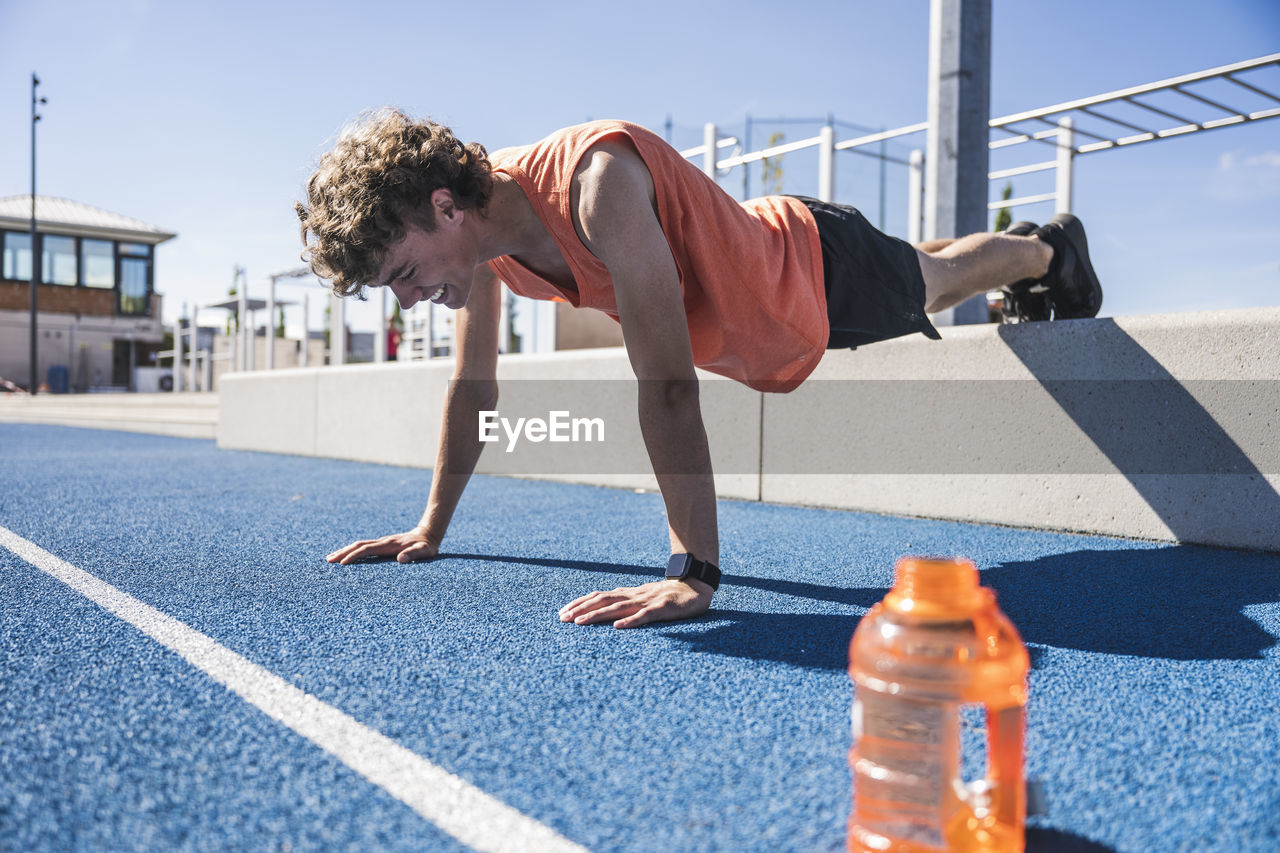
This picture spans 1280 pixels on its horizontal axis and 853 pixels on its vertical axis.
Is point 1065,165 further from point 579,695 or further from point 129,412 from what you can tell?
point 129,412

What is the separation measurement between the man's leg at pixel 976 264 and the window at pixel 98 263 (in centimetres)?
3272

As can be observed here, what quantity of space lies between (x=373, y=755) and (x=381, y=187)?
1295mm

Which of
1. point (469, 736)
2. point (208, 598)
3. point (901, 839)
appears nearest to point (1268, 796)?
point (901, 839)

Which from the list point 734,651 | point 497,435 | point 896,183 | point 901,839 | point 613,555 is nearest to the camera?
point 901,839

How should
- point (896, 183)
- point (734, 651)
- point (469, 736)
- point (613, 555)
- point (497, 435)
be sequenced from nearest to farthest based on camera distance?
point (469, 736), point (734, 651), point (613, 555), point (497, 435), point (896, 183)

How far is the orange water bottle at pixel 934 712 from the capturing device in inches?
33.5

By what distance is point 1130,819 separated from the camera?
1.00 meters

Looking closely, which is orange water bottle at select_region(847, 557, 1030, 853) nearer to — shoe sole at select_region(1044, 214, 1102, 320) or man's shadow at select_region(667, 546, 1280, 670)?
man's shadow at select_region(667, 546, 1280, 670)

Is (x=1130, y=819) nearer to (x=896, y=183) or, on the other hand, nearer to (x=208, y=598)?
(x=208, y=598)

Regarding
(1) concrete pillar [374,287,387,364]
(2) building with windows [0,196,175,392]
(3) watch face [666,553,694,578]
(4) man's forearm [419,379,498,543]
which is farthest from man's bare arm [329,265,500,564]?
(2) building with windows [0,196,175,392]

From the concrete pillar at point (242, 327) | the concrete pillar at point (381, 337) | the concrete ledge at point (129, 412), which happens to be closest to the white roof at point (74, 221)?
the concrete ledge at point (129, 412)

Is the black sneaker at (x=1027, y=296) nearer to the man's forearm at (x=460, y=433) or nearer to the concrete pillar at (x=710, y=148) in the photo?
the man's forearm at (x=460, y=433)

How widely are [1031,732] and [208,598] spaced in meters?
1.86

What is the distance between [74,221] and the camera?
95.2ft
